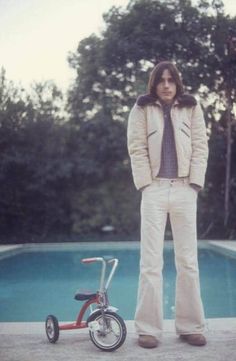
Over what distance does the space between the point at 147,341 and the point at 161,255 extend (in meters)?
0.37

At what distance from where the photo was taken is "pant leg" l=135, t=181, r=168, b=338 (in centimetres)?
217

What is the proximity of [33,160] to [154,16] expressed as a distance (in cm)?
461

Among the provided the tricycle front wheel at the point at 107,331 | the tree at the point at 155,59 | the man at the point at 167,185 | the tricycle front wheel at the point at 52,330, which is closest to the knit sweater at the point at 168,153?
the man at the point at 167,185

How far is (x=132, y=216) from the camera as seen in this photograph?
1173cm

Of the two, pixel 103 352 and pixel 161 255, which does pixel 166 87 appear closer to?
pixel 161 255

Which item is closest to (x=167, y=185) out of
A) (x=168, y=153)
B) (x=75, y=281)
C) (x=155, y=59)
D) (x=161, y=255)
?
(x=168, y=153)

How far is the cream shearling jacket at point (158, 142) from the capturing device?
7.39 feet

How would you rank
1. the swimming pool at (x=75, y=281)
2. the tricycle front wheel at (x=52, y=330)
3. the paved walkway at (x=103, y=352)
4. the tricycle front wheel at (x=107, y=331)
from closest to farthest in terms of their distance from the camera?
the paved walkway at (x=103, y=352)
the tricycle front wheel at (x=107, y=331)
the tricycle front wheel at (x=52, y=330)
the swimming pool at (x=75, y=281)

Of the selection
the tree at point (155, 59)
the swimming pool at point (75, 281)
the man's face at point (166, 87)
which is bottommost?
the swimming pool at point (75, 281)

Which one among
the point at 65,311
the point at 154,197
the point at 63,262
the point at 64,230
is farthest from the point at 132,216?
the point at 154,197

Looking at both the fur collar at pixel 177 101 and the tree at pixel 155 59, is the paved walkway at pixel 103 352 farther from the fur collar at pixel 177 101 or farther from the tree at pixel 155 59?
the tree at pixel 155 59

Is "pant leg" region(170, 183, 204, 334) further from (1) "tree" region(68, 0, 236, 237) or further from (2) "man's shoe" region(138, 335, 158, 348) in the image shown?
(1) "tree" region(68, 0, 236, 237)

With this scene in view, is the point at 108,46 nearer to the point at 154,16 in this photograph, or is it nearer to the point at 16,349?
the point at 154,16

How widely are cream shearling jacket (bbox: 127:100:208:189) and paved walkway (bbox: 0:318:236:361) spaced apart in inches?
26.8
